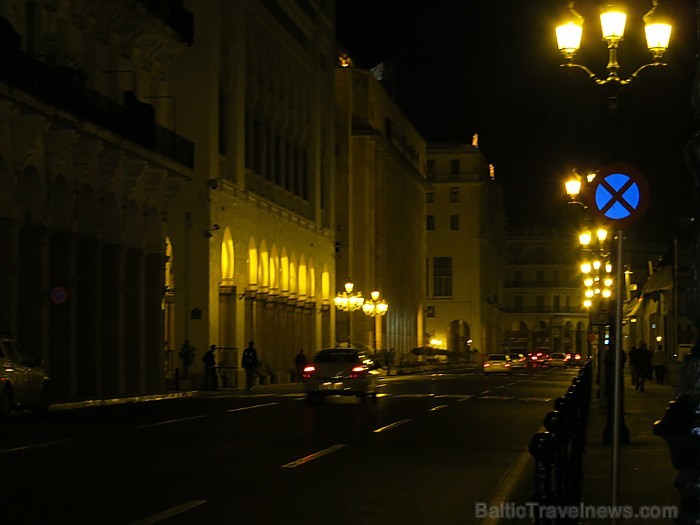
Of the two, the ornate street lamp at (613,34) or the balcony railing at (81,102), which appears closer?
the ornate street lamp at (613,34)

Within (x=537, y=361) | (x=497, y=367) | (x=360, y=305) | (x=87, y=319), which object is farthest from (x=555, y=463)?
(x=537, y=361)

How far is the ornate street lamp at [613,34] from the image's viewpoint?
2123 centimetres

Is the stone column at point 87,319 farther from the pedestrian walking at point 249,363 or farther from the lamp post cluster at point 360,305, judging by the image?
the lamp post cluster at point 360,305

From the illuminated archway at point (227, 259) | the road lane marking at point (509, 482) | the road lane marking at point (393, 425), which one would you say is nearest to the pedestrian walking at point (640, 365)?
the illuminated archway at point (227, 259)

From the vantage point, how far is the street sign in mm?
12469

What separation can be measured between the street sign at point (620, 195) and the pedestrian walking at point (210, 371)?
38.2m

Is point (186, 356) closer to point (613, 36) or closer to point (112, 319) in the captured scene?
point (112, 319)

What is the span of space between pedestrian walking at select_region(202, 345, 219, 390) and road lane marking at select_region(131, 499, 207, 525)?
36.4 metres

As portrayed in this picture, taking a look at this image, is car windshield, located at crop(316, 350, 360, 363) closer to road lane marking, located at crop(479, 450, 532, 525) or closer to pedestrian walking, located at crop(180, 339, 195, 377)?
pedestrian walking, located at crop(180, 339, 195, 377)

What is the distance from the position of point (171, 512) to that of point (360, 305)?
64540 millimetres

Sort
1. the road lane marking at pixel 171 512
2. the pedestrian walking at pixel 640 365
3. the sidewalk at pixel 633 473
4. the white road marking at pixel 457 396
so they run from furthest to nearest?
1. the pedestrian walking at pixel 640 365
2. the white road marking at pixel 457 396
3. the sidewalk at pixel 633 473
4. the road lane marking at pixel 171 512

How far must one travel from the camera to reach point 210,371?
50.3m

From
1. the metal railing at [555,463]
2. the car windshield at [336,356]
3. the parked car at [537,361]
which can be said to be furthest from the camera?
the parked car at [537,361]

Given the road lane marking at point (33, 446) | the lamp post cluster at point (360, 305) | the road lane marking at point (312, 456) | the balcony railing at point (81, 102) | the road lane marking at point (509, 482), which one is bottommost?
the road lane marking at point (509, 482)
